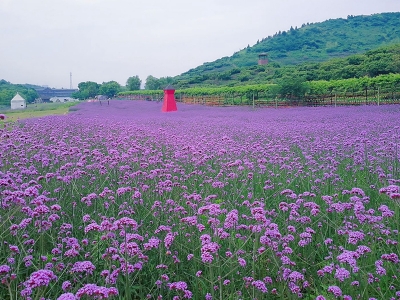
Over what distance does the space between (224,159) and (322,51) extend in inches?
4284

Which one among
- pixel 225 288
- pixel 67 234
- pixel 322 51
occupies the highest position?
pixel 322 51

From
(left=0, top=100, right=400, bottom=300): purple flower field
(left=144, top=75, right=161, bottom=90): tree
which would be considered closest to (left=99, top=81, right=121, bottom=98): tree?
(left=144, top=75, right=161, bottom=90): tree

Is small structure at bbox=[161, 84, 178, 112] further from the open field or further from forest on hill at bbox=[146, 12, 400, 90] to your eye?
forest on hill at bbox=[146, 12, 400, 90]

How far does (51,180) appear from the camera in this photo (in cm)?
516

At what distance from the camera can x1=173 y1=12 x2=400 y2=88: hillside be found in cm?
A: 9625

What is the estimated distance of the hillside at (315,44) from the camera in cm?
9625

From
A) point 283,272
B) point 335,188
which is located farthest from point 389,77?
point 283,272

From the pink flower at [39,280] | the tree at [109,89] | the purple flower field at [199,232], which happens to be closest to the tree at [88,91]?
the tree at [109,89]

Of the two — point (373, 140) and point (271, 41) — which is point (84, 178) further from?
point (271, 41)

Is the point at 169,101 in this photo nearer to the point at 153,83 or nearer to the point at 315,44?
the point at 153,83

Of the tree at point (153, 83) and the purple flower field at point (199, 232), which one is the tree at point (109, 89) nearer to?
the tree at point (153, 83)

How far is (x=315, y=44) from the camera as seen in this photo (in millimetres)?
116250

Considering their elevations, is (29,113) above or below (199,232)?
above

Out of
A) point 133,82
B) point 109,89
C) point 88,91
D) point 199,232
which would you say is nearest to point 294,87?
point 199,232
